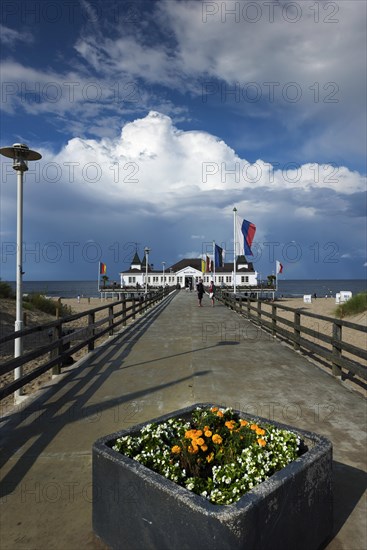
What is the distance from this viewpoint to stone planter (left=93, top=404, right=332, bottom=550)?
1.97 metres

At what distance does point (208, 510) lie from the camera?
6.49 feet

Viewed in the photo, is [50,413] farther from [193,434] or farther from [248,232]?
[248,232]

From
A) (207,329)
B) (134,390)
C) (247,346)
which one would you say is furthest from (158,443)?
(207,329)

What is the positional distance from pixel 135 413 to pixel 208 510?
3.04 meters

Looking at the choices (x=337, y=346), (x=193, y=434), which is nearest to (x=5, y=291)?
(x=337, y=346)

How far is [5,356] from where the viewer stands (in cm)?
1347

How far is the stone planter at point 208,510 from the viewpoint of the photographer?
1.97 meters

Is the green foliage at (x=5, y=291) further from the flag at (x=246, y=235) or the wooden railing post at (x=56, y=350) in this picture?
the wooden railing post at (x=56, y=350)

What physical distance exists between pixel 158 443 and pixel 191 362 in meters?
5.10

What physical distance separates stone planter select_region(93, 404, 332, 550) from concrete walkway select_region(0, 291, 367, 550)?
284 mm

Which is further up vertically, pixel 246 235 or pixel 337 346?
pixel 246 235

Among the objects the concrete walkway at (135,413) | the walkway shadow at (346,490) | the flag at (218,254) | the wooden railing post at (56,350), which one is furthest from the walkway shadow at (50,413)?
the flag at (218,254)

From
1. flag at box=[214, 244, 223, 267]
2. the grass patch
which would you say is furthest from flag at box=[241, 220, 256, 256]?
the grass patch

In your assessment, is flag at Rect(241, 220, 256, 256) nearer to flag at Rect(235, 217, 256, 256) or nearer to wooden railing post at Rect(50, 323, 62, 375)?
flag at Rect(235, 217, 256, 256)
